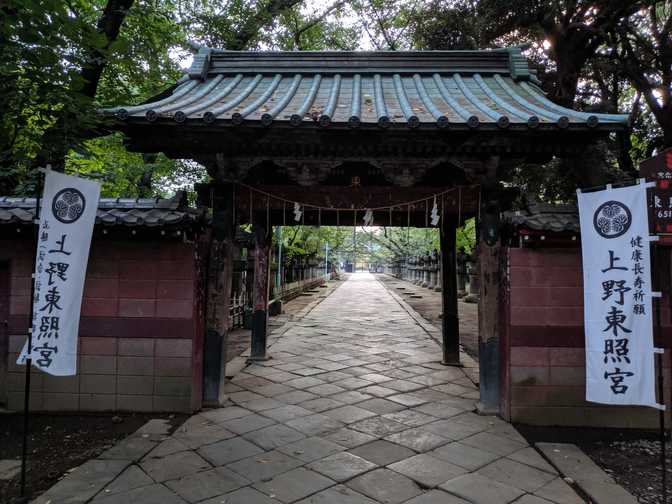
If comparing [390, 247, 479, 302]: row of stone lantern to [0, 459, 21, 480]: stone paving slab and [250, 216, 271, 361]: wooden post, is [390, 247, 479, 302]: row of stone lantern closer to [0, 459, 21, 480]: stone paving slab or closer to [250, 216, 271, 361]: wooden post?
[250, 216, 271, 361]: wooden post

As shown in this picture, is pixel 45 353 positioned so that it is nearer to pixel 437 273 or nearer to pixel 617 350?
pixel 617 350

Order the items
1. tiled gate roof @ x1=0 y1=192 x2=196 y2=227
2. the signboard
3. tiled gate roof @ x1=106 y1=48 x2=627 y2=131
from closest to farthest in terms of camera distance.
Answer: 1. the signboard
2. tiled gate roof @ x1=106 y1=48 x2=627 y2=131
3. tiled gate roof @ x1=0 y1=192 x2=196 y2=227

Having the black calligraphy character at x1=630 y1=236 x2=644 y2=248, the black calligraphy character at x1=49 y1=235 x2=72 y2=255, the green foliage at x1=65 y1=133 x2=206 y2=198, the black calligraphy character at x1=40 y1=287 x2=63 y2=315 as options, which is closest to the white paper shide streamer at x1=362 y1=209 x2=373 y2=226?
the black calligraphy character at x1=630 y1=236 x2=644 y2=248

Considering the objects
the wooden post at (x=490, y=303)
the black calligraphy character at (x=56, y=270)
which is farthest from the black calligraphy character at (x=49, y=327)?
the wooden post at (x=490, y=303)

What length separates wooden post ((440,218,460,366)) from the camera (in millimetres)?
8156

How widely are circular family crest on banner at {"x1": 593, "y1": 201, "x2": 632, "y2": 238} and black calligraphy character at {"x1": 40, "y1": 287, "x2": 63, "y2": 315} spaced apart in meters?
5.52

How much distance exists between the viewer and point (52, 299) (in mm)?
4191

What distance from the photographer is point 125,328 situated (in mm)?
5512

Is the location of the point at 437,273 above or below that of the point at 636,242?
below

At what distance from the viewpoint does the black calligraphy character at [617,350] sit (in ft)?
13.5

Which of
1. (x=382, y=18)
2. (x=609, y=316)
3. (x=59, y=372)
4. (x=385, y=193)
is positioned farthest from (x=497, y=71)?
(x=382, y=18)

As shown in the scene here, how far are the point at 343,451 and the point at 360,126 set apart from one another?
11.5 ft

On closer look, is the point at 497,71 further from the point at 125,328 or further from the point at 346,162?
the point at 125,328

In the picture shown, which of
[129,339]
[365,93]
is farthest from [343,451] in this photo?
[365,93]
